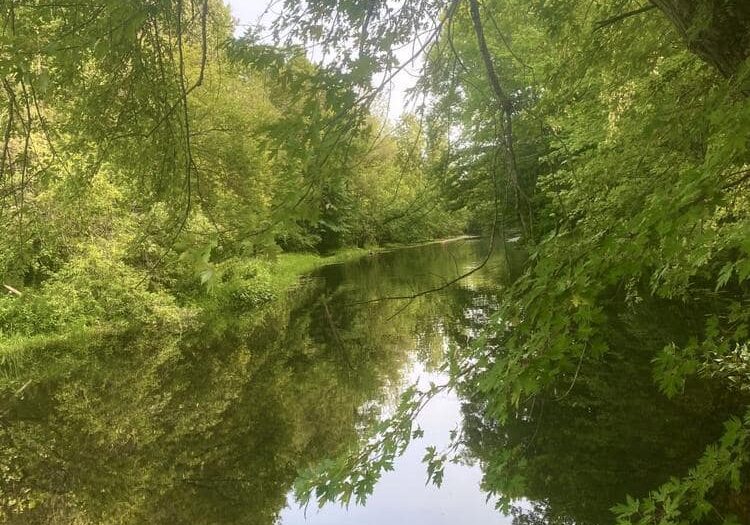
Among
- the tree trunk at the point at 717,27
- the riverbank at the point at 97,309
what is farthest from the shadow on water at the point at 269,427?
the tree trunk at the point at 717,27

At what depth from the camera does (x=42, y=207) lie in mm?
12125

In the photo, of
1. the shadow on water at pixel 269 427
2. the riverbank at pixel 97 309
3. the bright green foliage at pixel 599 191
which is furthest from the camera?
the riverbank at pixel 97 309

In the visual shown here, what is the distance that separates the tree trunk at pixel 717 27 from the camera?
2.10 meters

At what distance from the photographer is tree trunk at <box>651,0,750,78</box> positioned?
6.88 ft

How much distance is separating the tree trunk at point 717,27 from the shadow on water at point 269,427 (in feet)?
5.58

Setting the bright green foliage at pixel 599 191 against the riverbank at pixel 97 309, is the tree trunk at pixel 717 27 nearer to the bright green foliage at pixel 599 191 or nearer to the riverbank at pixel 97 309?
the bright green foliage at pixel 599 191

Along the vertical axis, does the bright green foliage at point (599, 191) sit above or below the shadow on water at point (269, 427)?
above

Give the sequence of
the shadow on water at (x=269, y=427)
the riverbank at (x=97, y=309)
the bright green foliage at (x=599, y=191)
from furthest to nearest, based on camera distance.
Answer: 1. the riverbank at (x=97, y=309)
2. the shadow on water at (x=269, y=427)
3. the bright green foliage at (x=599, y=191)

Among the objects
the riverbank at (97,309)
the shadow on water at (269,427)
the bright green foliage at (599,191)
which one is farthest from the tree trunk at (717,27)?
A: the riverbank at (97,309)

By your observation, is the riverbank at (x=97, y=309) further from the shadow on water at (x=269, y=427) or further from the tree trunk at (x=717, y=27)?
the tree trunk at (x=717, y=27)

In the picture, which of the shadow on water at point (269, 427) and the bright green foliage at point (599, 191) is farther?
the shadow on water at point (269, 427)

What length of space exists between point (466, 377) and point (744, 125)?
153 centimetres

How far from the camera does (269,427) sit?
Result: 27.1 feet

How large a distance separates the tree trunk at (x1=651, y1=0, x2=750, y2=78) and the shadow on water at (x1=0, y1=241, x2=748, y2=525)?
1.70m
